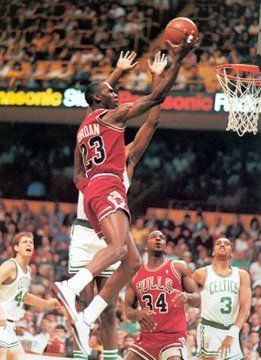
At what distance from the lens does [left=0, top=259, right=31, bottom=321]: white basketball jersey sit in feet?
30.4

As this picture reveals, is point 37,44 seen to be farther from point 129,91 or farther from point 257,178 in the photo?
point 257,178

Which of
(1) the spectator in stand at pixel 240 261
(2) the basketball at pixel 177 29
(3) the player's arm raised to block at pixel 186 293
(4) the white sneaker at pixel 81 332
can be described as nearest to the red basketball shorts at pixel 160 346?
(3) the player's arm raised to block at pixel 186 293

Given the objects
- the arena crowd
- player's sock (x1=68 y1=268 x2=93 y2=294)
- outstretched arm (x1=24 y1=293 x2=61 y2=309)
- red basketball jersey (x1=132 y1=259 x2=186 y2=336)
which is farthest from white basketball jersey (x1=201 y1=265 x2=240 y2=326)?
the arena crowd

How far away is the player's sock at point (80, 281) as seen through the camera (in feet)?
22.5

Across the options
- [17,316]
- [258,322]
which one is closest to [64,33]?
[258,322]

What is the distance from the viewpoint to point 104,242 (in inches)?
312

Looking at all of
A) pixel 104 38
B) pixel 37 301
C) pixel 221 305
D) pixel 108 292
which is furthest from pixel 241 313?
pixel 104 38

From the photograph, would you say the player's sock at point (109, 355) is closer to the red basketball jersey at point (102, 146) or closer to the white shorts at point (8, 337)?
the red basketball jersey at point (102, 146)

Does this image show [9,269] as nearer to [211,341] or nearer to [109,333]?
[109,333]

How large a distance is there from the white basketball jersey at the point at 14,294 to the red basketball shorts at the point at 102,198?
2084 millimetres

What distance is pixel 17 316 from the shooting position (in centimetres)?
937

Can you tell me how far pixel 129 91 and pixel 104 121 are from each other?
10.2 meters

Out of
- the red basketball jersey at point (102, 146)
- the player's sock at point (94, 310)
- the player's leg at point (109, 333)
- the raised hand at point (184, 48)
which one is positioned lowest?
the player's leg at point (109, 333)

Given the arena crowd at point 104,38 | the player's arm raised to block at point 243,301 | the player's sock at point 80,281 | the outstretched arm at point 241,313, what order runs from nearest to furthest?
1. the player's sock at point 80,281
2. the outstretched arm at point 241,313
3. the player's arm raised to block at point 243,301
4. the arena crowd at point 104,38
